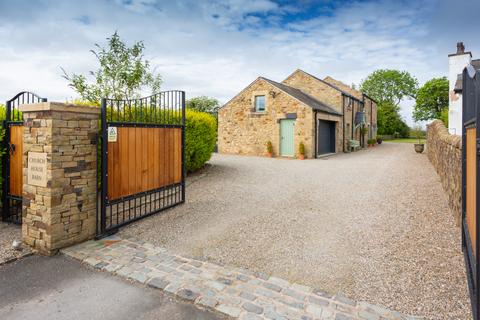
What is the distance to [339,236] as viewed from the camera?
4.68 metres

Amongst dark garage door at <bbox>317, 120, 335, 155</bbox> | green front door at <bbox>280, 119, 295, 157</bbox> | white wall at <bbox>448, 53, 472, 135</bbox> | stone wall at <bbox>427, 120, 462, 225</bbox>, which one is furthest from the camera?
dark garage door at <bbox>317, 120, 335, 155</bbox>

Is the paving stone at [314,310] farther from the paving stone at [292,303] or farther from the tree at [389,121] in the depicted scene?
the tree at [389,121]

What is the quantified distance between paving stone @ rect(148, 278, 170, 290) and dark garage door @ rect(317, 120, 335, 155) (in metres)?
16.3

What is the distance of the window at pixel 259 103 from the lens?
1889 centimetres

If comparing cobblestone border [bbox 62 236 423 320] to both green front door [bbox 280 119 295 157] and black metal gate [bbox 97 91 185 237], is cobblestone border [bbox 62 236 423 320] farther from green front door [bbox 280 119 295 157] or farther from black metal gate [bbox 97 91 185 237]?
green front door [bbox 280 119 295 157]

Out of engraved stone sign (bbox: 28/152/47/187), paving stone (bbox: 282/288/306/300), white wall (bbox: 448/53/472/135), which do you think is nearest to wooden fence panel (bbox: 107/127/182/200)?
engraved stone sign (bbox: 28/152/47/187)

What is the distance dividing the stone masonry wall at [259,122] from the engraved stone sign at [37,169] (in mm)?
14790

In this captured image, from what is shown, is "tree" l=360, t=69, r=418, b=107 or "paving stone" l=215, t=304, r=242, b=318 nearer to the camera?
"paving stone" l=215, t=304, r=242, b=318

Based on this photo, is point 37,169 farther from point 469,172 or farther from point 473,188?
point 469,172

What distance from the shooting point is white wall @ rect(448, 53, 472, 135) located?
17.4 meters

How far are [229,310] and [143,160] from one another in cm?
342

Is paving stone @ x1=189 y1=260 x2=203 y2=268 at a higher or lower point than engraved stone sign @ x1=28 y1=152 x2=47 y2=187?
lower

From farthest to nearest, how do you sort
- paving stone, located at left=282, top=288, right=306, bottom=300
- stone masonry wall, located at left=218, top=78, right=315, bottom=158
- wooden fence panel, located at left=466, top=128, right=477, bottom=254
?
stone masonry wall, located at left=218, top=78, right=315, bottom=158
paving stone, located at left=282, top=288, right=306, bottom=300
wooden fence panel, located at left=466, top=128, right=477, bottom=254

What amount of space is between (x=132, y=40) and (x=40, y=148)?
643 centimetres
